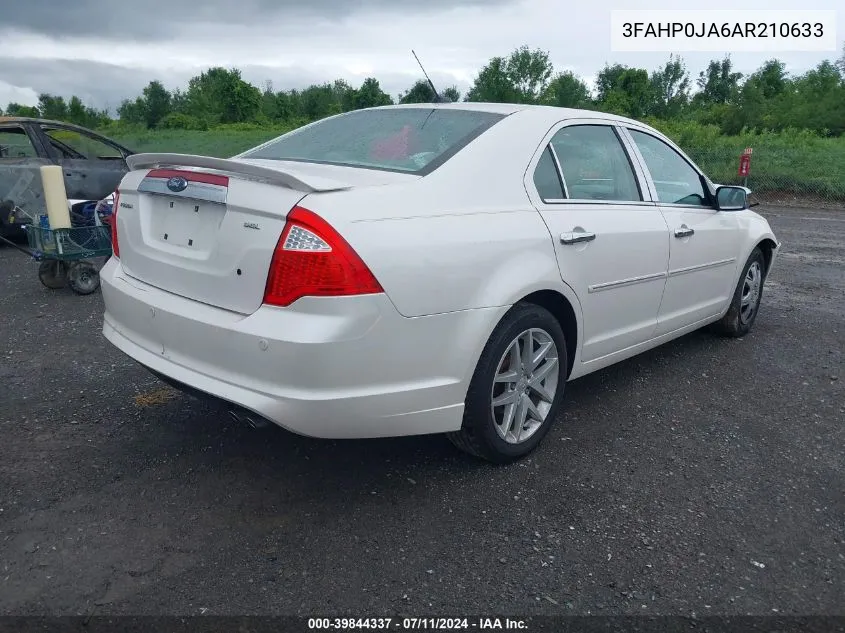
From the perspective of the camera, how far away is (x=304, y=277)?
2520 mm

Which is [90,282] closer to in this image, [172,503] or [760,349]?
[172,503]

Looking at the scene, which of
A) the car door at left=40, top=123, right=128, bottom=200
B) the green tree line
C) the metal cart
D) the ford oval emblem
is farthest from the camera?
the green tree line

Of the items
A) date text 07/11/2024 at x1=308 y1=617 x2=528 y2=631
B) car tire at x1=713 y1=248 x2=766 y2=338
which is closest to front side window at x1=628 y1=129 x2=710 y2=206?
car tire at x1=713 y1=248 x2=766 y2=338

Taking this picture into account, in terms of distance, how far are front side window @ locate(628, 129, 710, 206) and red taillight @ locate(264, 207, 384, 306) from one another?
2.37 meters

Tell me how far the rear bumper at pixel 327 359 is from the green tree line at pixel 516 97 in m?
37.6

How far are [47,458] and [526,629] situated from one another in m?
2.32

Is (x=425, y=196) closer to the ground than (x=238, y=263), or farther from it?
farther from it

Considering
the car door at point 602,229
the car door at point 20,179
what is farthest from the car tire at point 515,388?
the car door at point 20,179

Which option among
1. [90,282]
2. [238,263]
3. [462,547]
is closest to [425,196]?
[238,263]

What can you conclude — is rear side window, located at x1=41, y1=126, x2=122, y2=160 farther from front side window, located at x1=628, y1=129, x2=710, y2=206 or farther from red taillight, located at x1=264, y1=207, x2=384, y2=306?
red taillight, located at x1=264, y1=207, x2=384, y2=306

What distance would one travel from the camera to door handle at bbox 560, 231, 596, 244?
331 cm

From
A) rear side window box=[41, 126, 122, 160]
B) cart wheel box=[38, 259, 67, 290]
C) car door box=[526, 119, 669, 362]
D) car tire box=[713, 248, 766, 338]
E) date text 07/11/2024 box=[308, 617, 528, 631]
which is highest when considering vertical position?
rear side window box=[41, 126, 122, 160]

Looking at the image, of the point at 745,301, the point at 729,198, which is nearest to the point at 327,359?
the point at 729,198

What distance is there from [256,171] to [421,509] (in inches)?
58.5
